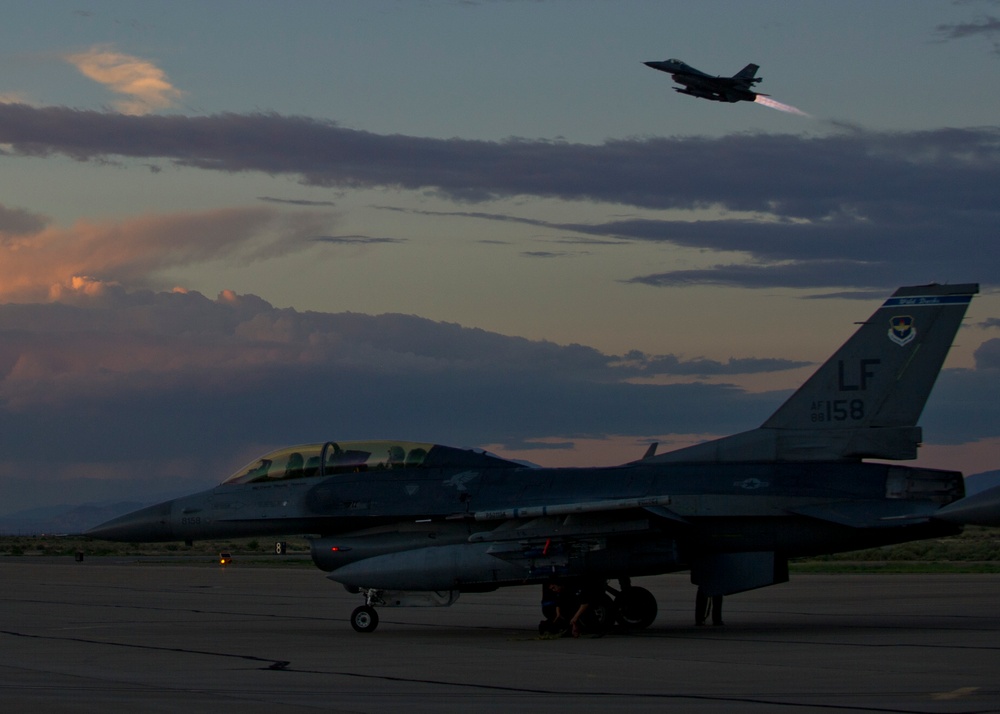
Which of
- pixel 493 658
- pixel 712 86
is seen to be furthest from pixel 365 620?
pixel 712 86

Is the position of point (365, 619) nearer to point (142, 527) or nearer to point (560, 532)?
point (560, 532)

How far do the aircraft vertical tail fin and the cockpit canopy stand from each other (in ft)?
13.5

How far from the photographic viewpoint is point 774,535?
61.6 ft

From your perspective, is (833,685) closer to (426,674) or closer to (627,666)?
(627,666)

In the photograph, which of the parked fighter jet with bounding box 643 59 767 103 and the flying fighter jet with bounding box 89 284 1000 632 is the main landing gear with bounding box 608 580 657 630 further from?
the parked fighter jet with bounding box 643 59 767 103

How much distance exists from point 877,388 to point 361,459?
8.15 m

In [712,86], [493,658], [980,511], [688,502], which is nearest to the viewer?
[980,511]

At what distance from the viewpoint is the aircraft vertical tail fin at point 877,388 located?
18953 mm

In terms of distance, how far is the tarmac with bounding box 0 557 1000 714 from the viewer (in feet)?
37.7

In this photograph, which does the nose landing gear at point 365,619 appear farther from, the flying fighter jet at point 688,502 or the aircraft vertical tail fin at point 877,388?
the aircraft vertical tail fin at point 877,388

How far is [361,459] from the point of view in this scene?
20.8 m

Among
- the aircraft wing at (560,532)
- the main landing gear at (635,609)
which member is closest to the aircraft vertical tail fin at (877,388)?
the aircraft wing at (560,532)

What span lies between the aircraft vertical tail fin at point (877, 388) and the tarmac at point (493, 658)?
272cm

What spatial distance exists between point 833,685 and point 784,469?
6940 mm
